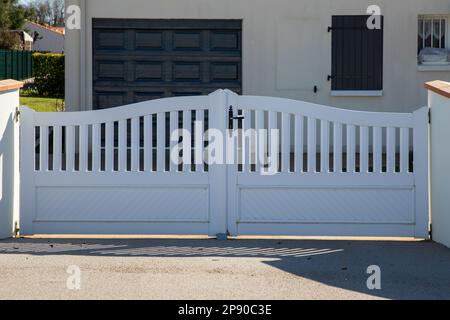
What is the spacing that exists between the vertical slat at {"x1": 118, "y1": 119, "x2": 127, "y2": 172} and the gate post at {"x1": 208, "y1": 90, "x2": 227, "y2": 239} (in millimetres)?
802

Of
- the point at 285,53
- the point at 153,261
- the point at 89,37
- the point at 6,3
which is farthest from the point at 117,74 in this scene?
the point at 6,3

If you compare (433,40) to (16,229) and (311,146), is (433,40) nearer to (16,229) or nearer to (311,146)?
(311,146)

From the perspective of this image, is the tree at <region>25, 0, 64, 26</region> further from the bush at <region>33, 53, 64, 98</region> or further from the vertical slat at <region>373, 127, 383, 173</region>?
the vertical slat at <region>373, 127, 383, 173</region>

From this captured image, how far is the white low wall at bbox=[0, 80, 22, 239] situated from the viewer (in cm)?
872

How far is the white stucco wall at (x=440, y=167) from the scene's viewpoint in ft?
28.1

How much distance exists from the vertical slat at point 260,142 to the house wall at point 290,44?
271 inches

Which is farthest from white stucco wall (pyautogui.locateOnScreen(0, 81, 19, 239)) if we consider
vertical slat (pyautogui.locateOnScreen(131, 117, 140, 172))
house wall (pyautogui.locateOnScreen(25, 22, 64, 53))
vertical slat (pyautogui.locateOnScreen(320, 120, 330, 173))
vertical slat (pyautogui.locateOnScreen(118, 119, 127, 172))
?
house wall (pyautogui.locateOnScreen(25, 22, 64, 53))

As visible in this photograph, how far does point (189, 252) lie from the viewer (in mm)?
8258

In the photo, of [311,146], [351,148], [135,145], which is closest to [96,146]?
[135,145]

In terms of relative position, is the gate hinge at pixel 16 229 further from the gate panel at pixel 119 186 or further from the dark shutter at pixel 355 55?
the dark shutter at pixel 355 55

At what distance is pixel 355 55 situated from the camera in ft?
51.4

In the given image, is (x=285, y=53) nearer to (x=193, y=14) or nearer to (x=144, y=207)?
(x=193, y=14)
